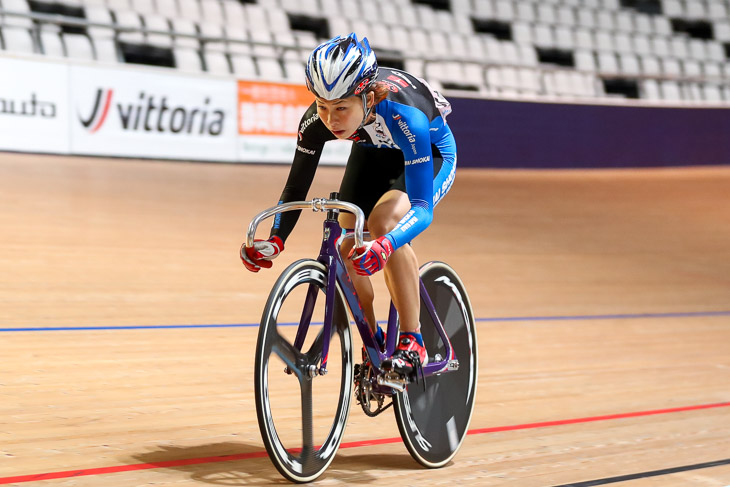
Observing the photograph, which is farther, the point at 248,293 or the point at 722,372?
the point at 248,293

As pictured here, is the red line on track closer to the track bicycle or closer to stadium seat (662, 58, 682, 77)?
the track bicycle

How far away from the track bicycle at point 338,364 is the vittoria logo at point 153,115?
5992 millimetres

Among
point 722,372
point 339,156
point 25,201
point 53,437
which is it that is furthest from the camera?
point 339,156

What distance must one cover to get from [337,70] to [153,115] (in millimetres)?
6759

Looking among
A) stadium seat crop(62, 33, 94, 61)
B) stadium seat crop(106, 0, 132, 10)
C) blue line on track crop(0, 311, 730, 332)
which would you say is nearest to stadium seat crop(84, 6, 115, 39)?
stadium seat crop(62, 33, 94, 61)

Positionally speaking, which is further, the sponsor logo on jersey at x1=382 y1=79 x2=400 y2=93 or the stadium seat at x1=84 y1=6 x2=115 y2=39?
the stadium seat at x1=84 y1=6 x2=115 y2=39

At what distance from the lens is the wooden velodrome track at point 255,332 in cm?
283

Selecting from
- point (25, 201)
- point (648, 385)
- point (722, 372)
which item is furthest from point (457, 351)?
point (25, 201)

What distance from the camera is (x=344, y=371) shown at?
2.64 m

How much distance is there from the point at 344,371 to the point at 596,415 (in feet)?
4.78

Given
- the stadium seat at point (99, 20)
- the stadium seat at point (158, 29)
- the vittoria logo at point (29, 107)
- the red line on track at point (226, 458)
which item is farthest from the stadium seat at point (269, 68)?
the red line on track at point (226, 458)

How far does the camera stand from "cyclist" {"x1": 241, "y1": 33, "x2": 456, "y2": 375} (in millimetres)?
2416

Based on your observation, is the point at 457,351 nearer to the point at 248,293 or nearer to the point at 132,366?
the point at 132,366

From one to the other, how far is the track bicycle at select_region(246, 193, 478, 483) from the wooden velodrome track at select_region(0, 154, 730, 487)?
0.11m
